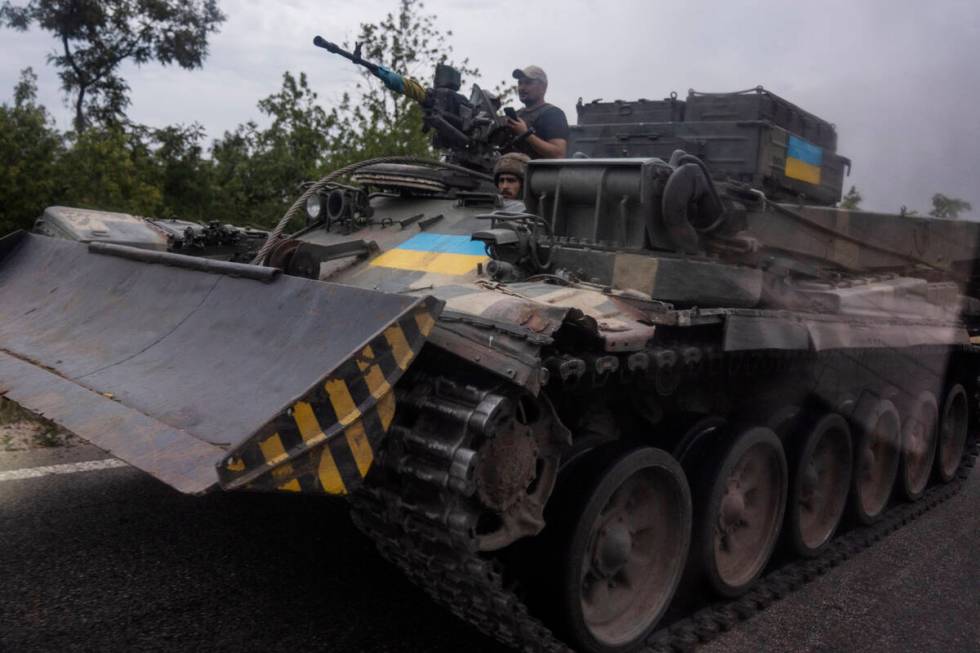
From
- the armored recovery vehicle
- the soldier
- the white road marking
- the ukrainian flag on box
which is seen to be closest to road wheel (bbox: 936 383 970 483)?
the armored recovery vehicle

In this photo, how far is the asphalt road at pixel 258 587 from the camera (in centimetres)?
387

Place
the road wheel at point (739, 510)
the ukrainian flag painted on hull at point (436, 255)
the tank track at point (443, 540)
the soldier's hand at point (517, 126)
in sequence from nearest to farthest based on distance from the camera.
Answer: the tank track at point (443, 540) → the road wheel at point (739, 510) → the ukrainian flag painted on hull at point (436, 255) → the soldier's hand at point (517, 126)

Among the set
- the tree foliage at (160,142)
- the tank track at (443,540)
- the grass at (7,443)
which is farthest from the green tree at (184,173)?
the tank track at (443,540)

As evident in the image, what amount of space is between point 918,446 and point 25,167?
1069 cm

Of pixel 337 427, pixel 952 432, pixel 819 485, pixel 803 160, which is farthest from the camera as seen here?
pixel 952 432

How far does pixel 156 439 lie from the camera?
3086mm

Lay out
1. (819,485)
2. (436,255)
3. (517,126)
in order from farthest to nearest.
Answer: (517,126)
(819,485)
(436,255)

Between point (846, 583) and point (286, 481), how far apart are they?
3575 millimetres

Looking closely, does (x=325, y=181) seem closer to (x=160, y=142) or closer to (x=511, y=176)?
(x=511, y=176)

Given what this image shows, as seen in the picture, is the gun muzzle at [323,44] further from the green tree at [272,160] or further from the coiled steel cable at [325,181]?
the green tree at [272,160]

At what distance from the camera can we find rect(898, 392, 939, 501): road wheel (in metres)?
6.42

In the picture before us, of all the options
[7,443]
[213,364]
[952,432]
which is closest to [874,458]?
[952,432]

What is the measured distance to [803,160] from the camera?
5.98 meters

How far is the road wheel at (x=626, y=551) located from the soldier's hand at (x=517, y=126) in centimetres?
260
